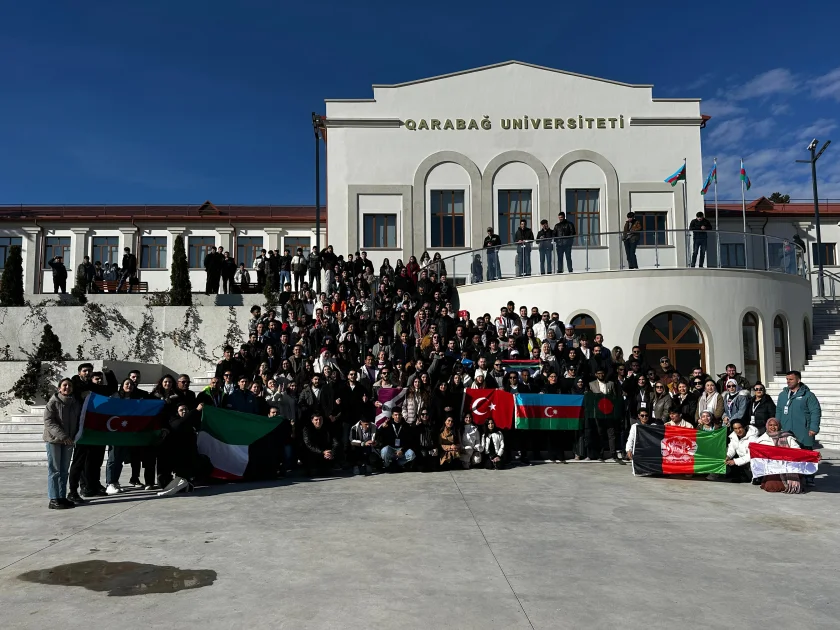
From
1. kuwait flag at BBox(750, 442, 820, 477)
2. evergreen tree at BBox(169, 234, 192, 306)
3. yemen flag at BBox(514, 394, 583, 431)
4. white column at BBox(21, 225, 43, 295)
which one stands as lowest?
kuwait flag at BBox(750, 442, 820, 477)

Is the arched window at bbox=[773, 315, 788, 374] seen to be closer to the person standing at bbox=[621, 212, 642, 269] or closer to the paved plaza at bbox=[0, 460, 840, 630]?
the person standing at bbox=[621, 212, 642, 269]

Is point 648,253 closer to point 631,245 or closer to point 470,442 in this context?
point 631,245

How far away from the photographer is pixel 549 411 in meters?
13.3

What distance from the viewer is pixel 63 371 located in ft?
60.6

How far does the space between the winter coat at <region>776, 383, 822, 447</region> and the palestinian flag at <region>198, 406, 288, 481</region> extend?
8.95 m

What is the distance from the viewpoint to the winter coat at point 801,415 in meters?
10.9

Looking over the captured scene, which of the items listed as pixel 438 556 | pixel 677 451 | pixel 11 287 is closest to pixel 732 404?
pixel 677 451

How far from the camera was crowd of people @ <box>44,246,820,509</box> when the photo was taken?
10.5m

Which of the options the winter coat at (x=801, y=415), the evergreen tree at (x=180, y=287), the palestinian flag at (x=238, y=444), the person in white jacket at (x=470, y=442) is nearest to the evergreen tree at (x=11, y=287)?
the evergreen tree at (x=180, y=287)

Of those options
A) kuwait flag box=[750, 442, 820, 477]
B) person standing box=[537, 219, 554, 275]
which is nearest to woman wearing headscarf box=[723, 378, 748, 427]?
kuwait flag box=[750, 442, 820, 477]

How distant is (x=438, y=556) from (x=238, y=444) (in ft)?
18.8

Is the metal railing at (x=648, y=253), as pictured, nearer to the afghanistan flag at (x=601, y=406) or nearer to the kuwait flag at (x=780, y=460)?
the afghanistan flag at (x=601, y=406)

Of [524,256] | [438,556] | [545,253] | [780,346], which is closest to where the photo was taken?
[438,556]

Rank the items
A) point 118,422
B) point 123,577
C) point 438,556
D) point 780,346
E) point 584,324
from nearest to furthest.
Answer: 1. point 123,577
2. point 438,556
3. point 118,422
4. point 584,324
5. point 780,346
